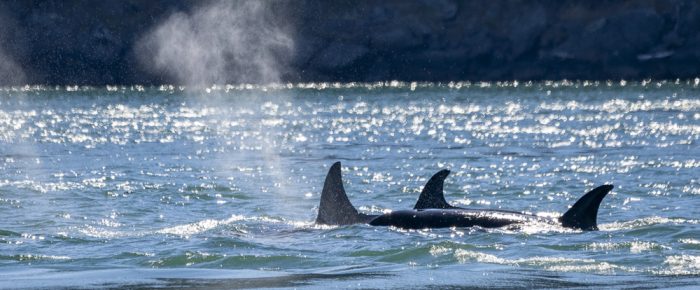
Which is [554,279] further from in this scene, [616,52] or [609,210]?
[616,52]

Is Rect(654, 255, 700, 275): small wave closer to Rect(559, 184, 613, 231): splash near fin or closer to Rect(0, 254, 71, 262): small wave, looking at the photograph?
Rect(559, 184, 613, 231): splash near fin

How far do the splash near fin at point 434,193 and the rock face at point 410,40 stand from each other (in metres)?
109

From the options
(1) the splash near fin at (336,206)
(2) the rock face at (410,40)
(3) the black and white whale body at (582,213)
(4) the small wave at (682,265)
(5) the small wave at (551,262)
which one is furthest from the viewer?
(2) the rock face at (410,40)

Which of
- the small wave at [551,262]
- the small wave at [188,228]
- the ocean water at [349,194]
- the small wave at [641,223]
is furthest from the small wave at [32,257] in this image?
the small wave at [641,223]

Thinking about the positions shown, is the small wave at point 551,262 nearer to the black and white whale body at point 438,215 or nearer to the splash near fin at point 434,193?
the black and white whale body at point 438,215

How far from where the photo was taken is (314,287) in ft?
45.7

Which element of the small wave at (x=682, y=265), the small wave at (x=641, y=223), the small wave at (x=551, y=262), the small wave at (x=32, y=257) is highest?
the small wave at (x=32, y=257)

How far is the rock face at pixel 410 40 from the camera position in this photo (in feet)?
422

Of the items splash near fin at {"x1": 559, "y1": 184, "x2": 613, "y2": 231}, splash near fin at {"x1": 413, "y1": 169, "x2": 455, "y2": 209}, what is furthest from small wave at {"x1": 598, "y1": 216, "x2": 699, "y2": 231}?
splash near fin at {"x1": 413, "y1": 169, "x2": 455, "y2": 209}

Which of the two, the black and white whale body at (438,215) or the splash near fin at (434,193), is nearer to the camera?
the black and white whale body at (438,215)

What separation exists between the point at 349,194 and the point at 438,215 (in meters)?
8.92

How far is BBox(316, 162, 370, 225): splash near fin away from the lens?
19.5m

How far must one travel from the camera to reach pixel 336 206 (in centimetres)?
1969

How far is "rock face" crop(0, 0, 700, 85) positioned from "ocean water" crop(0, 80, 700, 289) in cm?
6172
